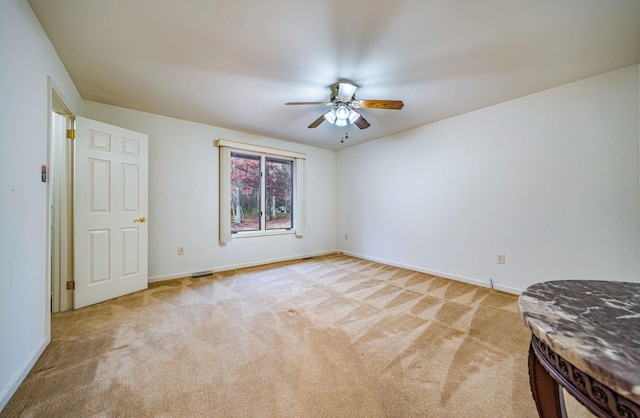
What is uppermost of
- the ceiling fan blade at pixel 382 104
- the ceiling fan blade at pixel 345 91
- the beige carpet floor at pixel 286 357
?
the ceiling fan blade at pixel 345 91

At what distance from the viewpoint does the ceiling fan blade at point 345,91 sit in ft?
7.93

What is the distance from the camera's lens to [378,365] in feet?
5.28

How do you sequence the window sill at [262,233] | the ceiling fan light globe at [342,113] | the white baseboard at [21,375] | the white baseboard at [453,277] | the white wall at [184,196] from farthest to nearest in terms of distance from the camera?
the window sill at [262,233], the white wall at [184,196], the white baseboard at [453,277], the ceiling fan light globe at [342,113], the white baseboard at [21,375]

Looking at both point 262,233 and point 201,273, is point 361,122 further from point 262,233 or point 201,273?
point 201,273

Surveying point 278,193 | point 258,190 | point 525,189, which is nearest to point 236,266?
point 258,190

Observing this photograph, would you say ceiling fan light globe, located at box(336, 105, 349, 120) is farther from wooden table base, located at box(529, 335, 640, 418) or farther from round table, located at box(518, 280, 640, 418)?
wooden table base, located at box(529, 335, 640, 418)

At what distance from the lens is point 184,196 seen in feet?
11.8

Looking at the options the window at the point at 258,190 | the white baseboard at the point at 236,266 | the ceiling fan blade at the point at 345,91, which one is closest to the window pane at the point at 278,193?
the window at the point at 258,190

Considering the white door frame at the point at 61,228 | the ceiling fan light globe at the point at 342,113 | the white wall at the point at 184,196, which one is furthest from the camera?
the white wall at the point at 184,196

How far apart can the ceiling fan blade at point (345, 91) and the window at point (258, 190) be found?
209cm

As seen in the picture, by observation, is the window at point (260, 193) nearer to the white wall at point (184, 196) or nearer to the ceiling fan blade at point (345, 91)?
the white wall at point (184, 196)

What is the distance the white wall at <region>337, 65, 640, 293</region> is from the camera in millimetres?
2275

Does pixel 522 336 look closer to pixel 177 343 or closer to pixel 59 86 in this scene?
pixel 177 343

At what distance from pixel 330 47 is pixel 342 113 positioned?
835 millimetres
